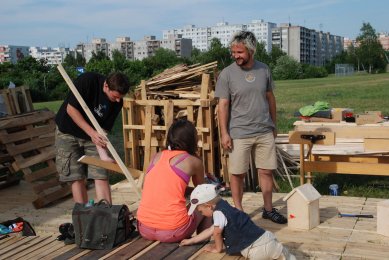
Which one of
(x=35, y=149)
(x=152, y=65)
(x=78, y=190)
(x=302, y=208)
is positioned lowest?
(x=302, y=208)

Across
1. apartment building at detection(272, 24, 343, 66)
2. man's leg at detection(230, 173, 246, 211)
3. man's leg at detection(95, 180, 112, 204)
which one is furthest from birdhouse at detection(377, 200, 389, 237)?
apartment building at detection(272, 24, 343, 66)

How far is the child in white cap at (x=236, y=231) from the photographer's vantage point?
423 cm

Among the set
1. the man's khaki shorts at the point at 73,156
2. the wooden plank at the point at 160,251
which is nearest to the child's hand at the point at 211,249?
the wooden plank at the point at 160,251

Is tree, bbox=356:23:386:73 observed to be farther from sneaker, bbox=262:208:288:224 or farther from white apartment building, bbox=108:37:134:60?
sneaker, bbox=262:208:288:224

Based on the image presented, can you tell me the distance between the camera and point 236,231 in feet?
14.0

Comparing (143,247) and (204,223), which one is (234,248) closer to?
(204,223)

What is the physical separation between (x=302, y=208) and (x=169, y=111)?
327cm

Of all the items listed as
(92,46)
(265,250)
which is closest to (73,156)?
(265,250)

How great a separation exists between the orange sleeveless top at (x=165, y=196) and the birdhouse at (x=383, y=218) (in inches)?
81.1

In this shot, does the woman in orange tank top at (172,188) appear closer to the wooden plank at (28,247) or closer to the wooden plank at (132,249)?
the wooden plank at (132,249)

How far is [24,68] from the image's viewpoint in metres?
59.3

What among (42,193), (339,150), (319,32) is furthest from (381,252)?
(319,32)

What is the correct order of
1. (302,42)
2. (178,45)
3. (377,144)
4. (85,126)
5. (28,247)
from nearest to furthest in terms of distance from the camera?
(28,247), (85,126), (377,144), (302,42), (178,45)

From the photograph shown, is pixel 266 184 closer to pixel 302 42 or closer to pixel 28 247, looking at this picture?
pixel 28 247
